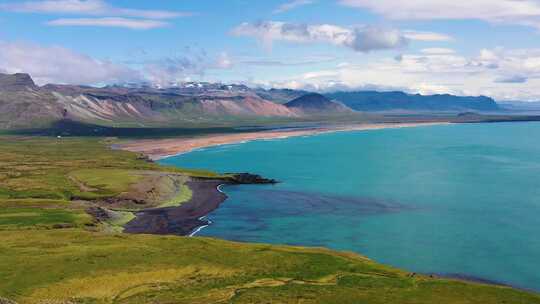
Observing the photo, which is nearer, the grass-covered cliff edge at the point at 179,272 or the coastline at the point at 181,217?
the grass-covered cliff edge at the point at 179,272

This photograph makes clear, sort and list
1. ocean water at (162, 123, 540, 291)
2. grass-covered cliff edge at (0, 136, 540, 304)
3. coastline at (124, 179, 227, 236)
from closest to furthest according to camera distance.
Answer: grass-covered cliff edge at (0, 136, 540, 304), ocean water at (162, 123, 540, 291), coastline at (124, 179, 227, 236)

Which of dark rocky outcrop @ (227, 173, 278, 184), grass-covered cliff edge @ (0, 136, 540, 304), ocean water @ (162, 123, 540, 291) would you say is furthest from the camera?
dark rocky outcrop @ (227, 173, 278, 184)

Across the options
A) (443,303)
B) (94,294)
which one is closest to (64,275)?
(94,294)

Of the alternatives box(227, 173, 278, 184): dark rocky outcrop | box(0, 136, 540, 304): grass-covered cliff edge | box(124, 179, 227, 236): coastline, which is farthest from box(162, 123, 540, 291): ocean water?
box(0, 136, 540, 304): grass-covered cliff edge

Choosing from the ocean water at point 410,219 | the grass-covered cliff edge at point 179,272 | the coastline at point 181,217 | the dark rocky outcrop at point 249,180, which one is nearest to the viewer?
the grass-covered cliff edge at point 179,272

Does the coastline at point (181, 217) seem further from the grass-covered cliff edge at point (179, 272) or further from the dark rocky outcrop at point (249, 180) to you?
the dark rocky outcrop at point (249, 180)

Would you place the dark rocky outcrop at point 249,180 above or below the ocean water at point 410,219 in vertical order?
above

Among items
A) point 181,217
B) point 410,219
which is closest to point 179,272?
point 181,217

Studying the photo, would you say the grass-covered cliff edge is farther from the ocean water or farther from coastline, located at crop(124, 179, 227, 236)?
the ocean water

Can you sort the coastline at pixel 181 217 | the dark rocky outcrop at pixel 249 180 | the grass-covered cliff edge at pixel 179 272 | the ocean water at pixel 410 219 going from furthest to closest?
1. the dark rocky outcrop at pixel 249 180
2. the coastline at pixel 181 217
3. the ocean water at pixel 410 219
4. the grass-covered cliff edge at pixel 179 272

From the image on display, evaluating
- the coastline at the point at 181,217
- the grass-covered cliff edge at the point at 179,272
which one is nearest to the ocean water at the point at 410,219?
the coastline at the point at 181,217

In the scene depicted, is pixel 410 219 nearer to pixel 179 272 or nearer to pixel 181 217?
pixel 181 217
